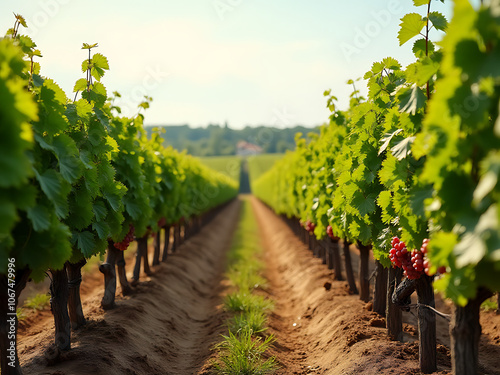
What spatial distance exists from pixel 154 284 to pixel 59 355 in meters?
4.83

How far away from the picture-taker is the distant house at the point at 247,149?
5719 inches

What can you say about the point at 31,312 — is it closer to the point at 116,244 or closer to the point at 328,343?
the point at 116,244

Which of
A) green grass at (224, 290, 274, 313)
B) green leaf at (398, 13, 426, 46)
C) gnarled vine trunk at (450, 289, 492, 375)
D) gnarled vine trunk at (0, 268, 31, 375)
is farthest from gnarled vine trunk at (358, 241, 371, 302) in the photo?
gnarled vine trunk at (0, 268, 31, 375)

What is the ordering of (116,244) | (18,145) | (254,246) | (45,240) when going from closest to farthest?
1. (18,145)
2. (45,240)
3. (116,244)
4. (254,246)

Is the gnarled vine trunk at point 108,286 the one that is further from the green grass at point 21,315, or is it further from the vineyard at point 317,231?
the green grass at point 21,315

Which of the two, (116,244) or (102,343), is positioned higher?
(116,244)

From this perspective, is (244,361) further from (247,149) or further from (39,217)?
(247,149)

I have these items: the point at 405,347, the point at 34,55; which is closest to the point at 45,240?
the point at 34,55

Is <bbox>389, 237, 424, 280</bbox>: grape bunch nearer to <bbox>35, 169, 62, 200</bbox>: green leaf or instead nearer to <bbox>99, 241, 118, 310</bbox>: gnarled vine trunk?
<bbox>35, 169, 62, 200</bbox>: green leaf

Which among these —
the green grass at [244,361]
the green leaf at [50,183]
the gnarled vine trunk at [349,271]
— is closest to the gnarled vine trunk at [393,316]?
the green grass at [244,361]

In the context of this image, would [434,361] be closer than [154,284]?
Yes

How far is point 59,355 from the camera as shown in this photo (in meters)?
5.33

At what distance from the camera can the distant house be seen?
145 metres

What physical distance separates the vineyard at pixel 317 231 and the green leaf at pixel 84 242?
2cm
